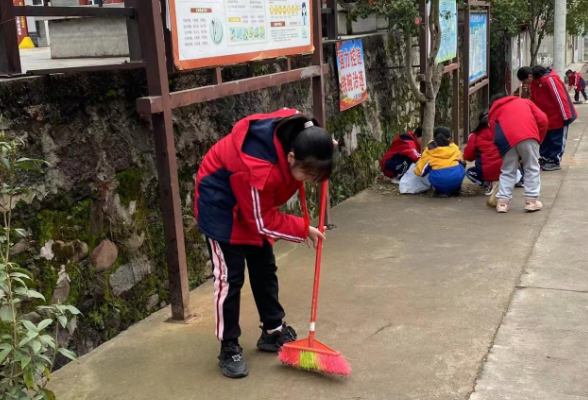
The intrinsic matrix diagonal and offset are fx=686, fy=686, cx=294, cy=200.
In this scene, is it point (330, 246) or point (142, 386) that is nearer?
point (142, 386)

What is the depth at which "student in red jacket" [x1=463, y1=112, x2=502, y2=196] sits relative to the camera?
6891mm

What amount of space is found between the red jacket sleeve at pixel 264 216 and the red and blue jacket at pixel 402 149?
4556mm

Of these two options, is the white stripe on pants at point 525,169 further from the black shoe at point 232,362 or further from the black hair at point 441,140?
the black shoe at point 232,362

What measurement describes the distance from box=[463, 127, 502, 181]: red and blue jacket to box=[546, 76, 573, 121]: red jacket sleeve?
1.78 m

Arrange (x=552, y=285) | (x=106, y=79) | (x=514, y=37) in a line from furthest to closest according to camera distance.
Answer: (x=514, y=37) → (x=552, y=285) → (x=106, y=79)

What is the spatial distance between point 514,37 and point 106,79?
11.7m

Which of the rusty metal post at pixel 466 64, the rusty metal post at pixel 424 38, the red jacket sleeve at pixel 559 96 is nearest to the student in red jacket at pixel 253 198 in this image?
the rusty metal post at pixel 424 38

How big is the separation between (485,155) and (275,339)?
4087 millimetres

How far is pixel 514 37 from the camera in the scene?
1384 centimetres

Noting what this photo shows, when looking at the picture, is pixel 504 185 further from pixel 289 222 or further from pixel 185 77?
pixel 289 222

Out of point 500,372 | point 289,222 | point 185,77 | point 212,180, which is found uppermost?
point 185,77

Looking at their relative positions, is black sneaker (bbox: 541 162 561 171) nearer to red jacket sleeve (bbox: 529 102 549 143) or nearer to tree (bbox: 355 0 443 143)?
tree (bbox: 355 0 443 143)

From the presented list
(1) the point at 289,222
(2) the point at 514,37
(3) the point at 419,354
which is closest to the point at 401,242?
(3) the point at 419,354

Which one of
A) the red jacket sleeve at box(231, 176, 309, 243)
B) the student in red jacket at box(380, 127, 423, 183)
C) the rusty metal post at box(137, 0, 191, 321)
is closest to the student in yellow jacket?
the student in red jacket at box(380, 127, 423, 183)
